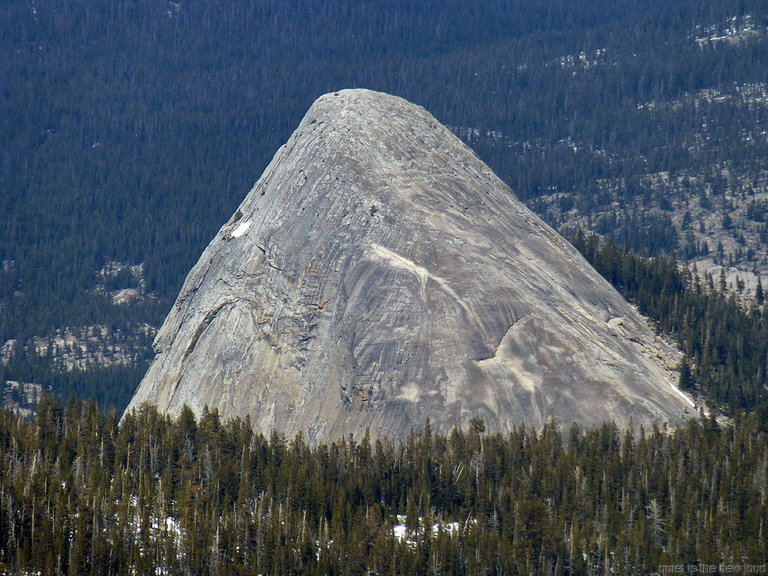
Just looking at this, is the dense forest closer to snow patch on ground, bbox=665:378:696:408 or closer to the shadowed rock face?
the shadowed rock face

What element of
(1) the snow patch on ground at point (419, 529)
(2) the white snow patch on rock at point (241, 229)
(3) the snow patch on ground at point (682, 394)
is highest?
(2) the white snow patch on rock at point (241, 229)

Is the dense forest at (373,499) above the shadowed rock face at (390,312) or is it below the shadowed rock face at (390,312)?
below

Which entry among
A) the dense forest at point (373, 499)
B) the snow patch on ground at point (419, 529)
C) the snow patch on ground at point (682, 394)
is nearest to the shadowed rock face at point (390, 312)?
the snow patch on ground at point (682, 394)

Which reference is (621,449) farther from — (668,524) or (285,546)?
(285,546)

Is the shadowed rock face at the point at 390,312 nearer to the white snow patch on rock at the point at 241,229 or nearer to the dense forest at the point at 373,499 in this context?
the white snow patch on rock at the point at 241,229

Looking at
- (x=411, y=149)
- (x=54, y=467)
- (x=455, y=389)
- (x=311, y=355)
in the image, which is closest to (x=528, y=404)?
(x=455, y=389)

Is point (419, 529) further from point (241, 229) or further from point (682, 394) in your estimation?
point (241, 229)
